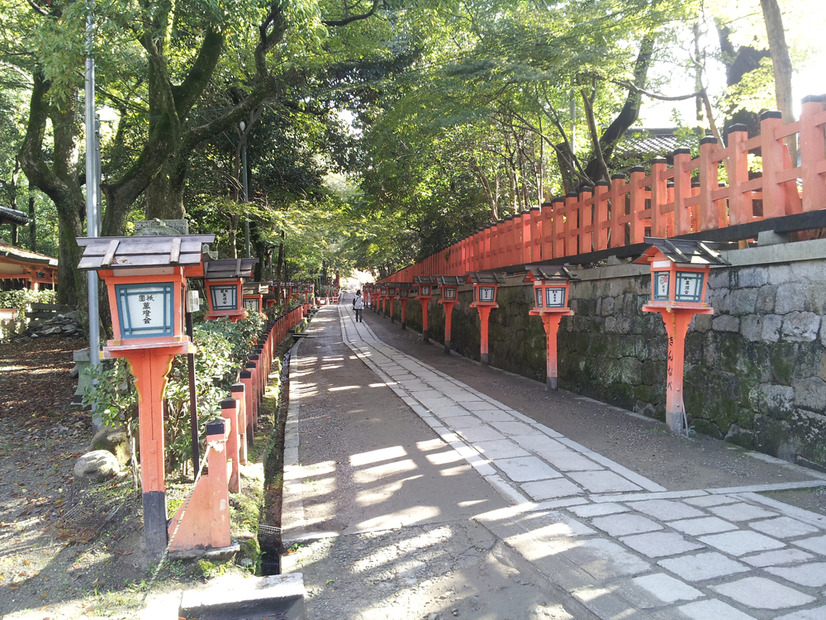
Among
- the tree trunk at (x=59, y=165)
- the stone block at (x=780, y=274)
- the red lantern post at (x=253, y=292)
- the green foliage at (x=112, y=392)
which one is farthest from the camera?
the red lantern post at (x=253, y=292)

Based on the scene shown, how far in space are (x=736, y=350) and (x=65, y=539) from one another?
22.9ft

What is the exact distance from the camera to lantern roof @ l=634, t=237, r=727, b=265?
6.27 m

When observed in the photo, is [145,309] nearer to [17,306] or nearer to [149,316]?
[149,316]

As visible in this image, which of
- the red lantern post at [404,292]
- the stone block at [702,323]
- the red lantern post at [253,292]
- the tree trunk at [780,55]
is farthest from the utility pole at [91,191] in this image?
the red lantern post at [404,292]

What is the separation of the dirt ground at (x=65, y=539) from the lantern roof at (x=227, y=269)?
2768mm

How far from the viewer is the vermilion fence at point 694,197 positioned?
222 inches

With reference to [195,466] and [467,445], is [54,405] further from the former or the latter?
[467,445]

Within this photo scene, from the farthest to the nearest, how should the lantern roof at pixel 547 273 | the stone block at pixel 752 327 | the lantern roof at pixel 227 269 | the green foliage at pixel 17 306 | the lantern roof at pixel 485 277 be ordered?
1. the green foliage at pixel 17 306
2. the lantern roof at pixel 485 277
3. the lantern roof at pixel 547 273
4. the lantern roof at pixel 227 269
5. the stone block at pixel 752 327

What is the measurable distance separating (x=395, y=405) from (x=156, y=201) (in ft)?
18.4

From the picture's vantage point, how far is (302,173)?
1953 centimetres

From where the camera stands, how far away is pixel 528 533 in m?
4.25

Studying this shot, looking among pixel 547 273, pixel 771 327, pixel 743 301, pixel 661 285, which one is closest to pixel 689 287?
pixel 661 285

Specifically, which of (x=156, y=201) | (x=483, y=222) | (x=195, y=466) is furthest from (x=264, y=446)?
(x=483, y=222)

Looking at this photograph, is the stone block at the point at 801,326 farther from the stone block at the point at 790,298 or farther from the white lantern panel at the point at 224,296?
the white lantern panel at the point at 224,296
